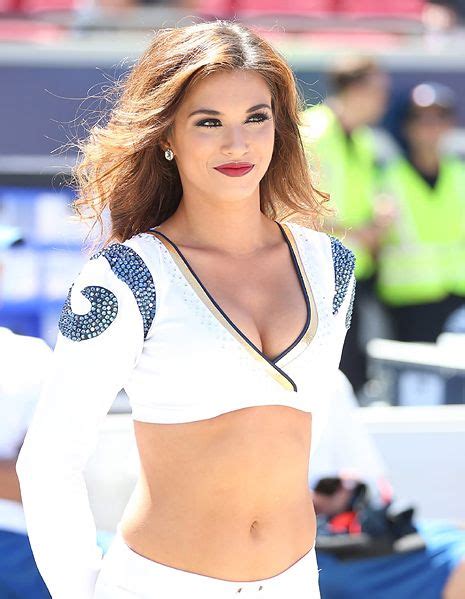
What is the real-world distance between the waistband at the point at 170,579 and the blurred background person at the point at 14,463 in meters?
0.90

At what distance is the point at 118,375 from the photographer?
1698mm

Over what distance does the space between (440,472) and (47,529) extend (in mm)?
2338

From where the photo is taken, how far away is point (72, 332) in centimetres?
168

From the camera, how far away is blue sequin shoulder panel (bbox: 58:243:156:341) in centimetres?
166

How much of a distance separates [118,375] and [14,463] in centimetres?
100

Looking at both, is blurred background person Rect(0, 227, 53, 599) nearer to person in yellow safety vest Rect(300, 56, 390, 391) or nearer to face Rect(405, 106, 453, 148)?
person in yellow safety vest Rect(300, 56, 390, 391)

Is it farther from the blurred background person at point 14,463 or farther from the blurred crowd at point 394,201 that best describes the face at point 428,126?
the blurred background person at point 14,463

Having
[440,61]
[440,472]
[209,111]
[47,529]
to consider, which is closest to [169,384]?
[47,529]

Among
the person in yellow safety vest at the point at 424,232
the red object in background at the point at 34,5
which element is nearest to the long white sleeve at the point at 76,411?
the person in yellow safety vest at the point at 424,232

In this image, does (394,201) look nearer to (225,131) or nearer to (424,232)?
(424,232)

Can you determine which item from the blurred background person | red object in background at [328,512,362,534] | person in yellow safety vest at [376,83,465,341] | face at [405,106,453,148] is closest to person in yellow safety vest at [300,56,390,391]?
person in yellow safety vest at [376,83,465,341]

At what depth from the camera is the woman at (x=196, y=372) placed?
1686mm

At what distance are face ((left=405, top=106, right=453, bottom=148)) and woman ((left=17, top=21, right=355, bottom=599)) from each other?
364cm

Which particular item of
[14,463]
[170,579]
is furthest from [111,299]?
[14,463]
